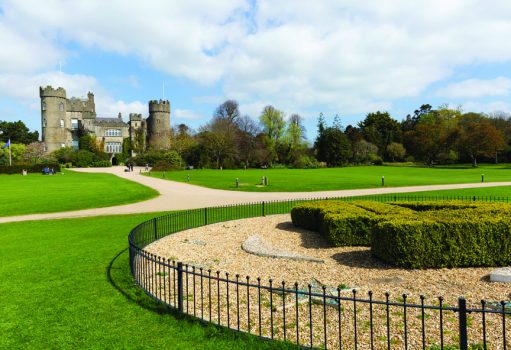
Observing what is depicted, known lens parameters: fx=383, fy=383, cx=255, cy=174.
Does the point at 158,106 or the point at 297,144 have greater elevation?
the point at 158,106

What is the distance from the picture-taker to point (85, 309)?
734cm

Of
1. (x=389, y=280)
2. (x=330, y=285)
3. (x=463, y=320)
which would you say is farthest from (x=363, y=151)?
(x=463, y=320)

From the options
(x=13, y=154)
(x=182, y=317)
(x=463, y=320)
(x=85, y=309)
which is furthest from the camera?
(x=13, y=154)

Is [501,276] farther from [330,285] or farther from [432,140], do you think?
[432,140]

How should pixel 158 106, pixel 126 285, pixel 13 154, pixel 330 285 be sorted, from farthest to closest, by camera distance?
pixel 158 106, pixel 13 154, pixel 126 285, pixel 330 285

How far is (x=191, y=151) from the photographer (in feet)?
269

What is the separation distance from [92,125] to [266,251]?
359 feet

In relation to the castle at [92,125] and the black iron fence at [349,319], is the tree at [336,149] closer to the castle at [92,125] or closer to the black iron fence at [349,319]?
the castle at [92,125]

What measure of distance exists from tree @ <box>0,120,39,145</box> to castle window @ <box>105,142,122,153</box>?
25523 mm

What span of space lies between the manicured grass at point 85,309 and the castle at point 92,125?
277 feet

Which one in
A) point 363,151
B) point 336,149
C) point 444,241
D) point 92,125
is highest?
point 92,125

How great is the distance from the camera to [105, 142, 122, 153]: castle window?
109m

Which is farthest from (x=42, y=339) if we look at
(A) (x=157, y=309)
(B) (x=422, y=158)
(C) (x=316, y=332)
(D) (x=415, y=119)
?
(D) (x=415, y=119)

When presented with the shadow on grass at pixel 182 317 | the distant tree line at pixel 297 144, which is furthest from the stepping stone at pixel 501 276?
the distant tree line at pixel 297 144
